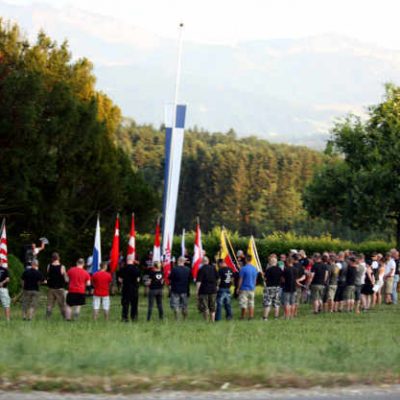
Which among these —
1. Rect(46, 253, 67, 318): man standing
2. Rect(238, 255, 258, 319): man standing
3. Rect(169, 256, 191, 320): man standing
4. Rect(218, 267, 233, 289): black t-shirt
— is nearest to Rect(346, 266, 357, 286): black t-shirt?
Rect(238, 255, 258, 319): man standing

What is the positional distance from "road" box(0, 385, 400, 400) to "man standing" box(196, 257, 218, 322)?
14.4 metres

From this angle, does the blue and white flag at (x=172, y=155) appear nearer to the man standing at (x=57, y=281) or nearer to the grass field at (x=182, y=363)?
the man standing at (x=57, y=281)

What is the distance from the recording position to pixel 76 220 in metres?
47.0

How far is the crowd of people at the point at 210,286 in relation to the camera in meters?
25.0

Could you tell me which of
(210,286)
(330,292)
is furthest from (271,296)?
(330,292)

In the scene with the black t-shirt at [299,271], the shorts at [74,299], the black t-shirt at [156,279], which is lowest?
the shorts at [74,299]

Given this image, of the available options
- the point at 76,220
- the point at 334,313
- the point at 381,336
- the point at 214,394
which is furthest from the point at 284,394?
the point at 76,220

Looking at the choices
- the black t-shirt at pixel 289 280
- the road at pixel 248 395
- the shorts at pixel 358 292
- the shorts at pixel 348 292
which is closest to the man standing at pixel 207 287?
the black t-shirt at pixel 289 280

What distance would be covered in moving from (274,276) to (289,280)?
62 cm

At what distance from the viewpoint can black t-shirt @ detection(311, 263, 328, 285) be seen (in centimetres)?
2889

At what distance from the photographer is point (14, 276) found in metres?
34.4

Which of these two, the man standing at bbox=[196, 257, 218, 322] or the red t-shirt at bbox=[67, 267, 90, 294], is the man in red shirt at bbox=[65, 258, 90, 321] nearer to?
the red t-shirt at bbox=[67, 267, 90, 294]

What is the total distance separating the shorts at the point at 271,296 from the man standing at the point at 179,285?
233 centimetres

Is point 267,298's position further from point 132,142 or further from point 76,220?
point 132,142
